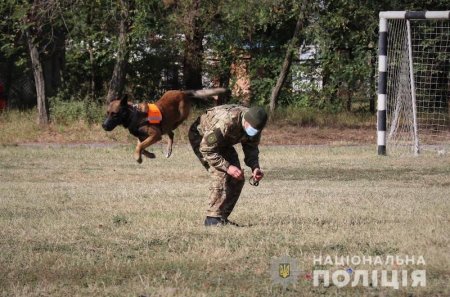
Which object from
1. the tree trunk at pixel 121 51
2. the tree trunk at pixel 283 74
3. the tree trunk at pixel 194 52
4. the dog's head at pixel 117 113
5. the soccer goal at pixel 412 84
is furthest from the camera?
the tree trunk at pixel 283 74

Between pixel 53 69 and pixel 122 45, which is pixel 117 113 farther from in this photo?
pixel 53 69

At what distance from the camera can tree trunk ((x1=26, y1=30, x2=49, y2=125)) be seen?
25684 millimetres

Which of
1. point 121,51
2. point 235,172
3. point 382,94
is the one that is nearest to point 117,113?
point 235,172

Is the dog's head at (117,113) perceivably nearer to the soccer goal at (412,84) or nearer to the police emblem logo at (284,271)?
the police emblem logo at (284,271)

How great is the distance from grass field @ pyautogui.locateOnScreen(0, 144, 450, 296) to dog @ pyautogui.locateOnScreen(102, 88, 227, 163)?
889 mm

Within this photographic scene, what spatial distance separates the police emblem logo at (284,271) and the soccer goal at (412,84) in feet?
41.8

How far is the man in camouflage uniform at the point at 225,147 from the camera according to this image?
28.8ft

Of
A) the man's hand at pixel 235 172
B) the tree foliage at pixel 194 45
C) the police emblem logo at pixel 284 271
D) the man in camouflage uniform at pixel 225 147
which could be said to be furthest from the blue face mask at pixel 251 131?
the tree foliage at pixel 194 45

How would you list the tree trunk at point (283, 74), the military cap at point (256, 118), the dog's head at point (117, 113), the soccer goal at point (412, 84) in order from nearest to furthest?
the military cap at point (256, 118)
the dog's head at point (117, 113)
the soccer goal at point (412, 84)
the tree trunk at point (283, 74)

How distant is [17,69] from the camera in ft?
107

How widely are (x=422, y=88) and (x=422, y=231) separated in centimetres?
1541

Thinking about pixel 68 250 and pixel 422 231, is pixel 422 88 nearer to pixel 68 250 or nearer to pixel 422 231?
pixel 422 231

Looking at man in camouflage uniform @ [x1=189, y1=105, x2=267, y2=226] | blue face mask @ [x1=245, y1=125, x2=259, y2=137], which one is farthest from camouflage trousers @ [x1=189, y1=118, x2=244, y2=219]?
blue face mask @ [x1=245, y1=125, x2=259, y2=137]

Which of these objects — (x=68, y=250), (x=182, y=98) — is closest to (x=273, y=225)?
(x=68, y=250)
